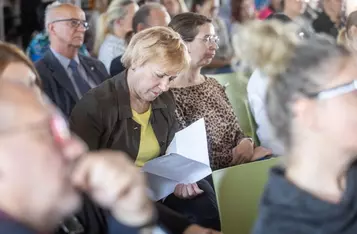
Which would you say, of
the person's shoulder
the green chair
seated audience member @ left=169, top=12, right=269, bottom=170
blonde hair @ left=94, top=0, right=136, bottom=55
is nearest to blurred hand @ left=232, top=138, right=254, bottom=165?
seated audience member @ left=169, top=12, right=269, bottom=170

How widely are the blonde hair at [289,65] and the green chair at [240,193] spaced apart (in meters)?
0.53

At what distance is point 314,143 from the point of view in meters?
1.19

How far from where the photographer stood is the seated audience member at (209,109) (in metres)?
2.59

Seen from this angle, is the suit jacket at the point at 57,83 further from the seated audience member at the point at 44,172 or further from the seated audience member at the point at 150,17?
the seated audience member at the point at 44,172

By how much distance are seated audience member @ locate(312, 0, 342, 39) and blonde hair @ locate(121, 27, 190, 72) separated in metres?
2.37

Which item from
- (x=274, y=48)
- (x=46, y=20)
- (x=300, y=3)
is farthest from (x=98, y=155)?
(x=300, y=3)

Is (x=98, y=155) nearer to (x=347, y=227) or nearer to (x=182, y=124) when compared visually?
(x=347, y=227)

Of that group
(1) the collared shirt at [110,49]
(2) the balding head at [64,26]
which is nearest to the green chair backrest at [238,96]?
(2) the balding head at [64,26]

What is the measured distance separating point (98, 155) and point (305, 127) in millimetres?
484

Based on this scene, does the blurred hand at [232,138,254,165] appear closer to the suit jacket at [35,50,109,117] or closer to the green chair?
the green chair

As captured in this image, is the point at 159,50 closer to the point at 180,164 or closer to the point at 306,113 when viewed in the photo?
the point at 180,164

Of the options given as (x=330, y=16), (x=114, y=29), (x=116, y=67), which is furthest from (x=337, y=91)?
(x=330, y=16)

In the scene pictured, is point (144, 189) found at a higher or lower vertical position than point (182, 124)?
higher

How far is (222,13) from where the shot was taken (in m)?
6.51
